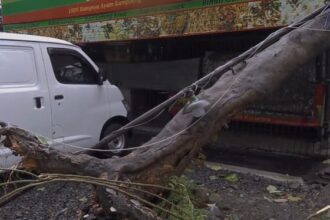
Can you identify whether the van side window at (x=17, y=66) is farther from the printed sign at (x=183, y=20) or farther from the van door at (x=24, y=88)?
the printed sign at (x=183, y=20)

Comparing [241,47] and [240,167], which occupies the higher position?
[241,47]

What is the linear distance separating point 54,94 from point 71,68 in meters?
0.61

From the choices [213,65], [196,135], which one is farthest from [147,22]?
[196,135]

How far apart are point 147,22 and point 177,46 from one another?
1.87 m

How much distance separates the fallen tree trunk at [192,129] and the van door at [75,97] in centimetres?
271

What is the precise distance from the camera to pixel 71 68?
7.13m

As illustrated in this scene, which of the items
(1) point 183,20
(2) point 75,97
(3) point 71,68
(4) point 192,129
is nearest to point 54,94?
(2) point 75,97

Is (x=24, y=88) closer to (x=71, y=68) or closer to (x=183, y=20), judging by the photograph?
(x=71, y=68)

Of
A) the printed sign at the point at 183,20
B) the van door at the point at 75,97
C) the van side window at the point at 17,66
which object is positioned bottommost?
the van door at the point at 75,97

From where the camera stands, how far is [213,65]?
912 centimetres

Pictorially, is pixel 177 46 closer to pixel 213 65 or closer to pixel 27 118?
pixel 213 65

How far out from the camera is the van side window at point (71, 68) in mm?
6836

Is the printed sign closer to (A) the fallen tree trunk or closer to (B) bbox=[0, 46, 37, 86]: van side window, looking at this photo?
(A) the fallen tree trunk

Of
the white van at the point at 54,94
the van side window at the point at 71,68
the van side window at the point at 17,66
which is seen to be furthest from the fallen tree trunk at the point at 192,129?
the van side window at the point at 71,68
